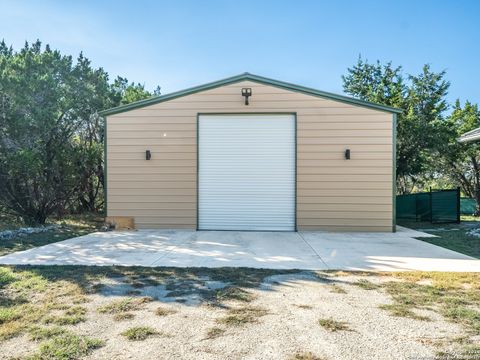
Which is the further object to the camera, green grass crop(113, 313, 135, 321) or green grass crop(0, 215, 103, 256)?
green grass crop(0, 215, 103, 256)

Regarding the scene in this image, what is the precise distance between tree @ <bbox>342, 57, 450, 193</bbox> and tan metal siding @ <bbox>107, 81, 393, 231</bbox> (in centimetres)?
469

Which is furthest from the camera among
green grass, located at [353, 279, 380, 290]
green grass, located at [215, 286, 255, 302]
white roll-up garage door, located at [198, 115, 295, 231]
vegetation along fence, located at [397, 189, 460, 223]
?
vegetation along fence, located at [397, 189, 460, 223]

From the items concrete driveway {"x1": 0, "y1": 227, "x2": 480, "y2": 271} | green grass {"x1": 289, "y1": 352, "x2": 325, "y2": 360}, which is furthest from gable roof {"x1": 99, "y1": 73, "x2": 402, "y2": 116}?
green grass {"x1": 289, "y1": 352, "x2": 325, "y2": 360}

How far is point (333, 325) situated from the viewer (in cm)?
244

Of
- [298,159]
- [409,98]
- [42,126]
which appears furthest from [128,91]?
[409,98]

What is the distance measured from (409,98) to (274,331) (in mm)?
12910

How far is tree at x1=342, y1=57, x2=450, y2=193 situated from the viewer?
11.8 m

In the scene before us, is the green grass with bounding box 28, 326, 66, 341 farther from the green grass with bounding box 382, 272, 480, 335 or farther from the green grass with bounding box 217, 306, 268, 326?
the green grass with bounding box 382, 272, 480, 335

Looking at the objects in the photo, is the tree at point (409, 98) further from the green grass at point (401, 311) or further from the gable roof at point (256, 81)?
the green grass at point (401, 311)

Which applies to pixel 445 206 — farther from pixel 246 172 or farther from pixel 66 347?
pixel 66 347

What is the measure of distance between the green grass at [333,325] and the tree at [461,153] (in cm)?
1141

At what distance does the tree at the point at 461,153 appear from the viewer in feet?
40.2

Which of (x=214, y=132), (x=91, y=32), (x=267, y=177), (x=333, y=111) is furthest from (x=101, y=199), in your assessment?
(x=333, y=111)

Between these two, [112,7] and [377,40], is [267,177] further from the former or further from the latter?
[377,40]
